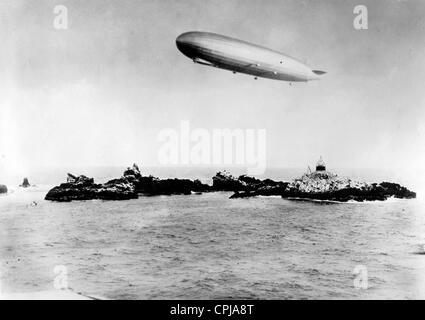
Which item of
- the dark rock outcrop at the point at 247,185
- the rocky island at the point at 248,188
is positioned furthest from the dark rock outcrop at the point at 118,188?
the dark rock outcrop at the point at 247,185

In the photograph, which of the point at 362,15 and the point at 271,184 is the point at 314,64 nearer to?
the point at 362,15

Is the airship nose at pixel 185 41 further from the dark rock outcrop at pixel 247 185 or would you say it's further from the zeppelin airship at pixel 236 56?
the dark rock outcrop at pixel 247 185

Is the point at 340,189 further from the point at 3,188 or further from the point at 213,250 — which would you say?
the point at 3,188

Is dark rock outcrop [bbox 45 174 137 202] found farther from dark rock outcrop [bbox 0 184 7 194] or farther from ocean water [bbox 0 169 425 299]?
dark rock outcrop [bbox 0 184 7 194]
